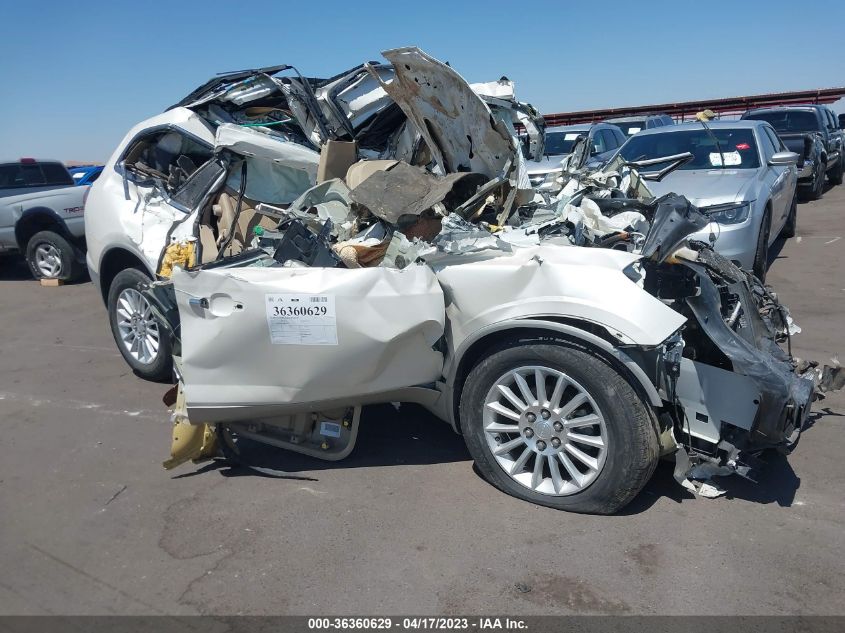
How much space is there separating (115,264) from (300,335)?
300cm

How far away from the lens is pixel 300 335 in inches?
141

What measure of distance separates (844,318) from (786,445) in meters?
3.82

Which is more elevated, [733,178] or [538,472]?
[733,178]

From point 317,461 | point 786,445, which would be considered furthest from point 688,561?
point 317,461

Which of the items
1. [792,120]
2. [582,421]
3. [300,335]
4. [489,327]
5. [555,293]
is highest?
[792,120]

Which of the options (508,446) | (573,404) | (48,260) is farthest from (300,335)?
(48,260)

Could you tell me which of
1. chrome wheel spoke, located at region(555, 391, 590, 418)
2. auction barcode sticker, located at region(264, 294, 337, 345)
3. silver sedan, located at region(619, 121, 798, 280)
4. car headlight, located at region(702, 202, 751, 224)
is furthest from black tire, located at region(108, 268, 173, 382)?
car headlight, located at region(702, 202, 751, 224)

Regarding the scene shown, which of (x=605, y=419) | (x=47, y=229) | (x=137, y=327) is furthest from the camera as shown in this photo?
(x=47, y=229)

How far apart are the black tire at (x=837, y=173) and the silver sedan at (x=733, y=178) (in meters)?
10.0

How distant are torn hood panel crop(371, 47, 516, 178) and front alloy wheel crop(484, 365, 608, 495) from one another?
5.80 feet

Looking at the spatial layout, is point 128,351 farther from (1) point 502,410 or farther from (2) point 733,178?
(2) point 733,178

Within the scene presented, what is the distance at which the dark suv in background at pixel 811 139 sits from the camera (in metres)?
13.7

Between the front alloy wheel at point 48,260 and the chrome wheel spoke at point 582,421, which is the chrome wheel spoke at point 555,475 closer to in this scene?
the chrome wheel spoke at point 582,421

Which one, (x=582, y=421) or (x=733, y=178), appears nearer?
(x=582, y=421)
